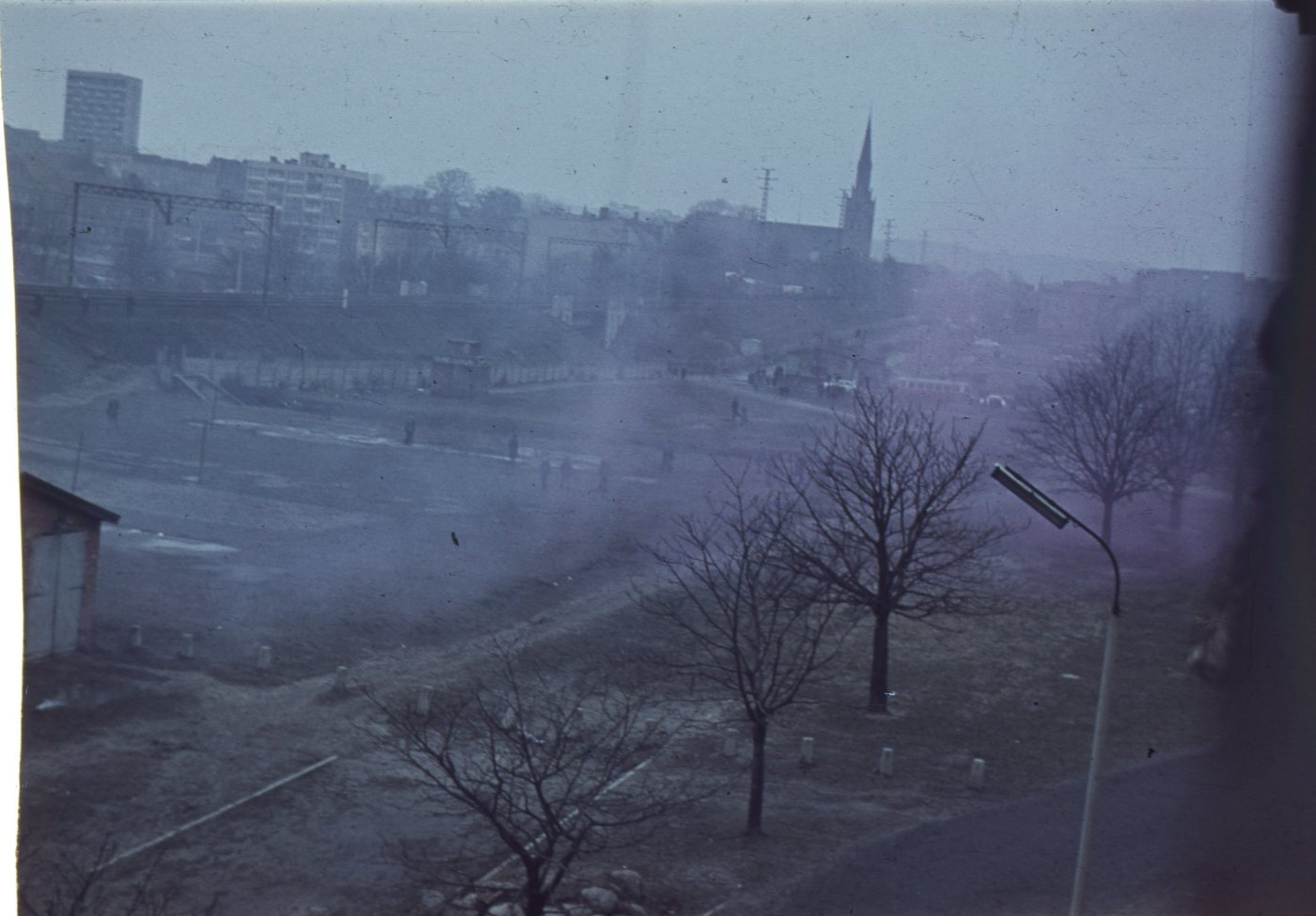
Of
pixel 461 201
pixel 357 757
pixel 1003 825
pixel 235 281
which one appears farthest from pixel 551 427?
pixel 1003 825

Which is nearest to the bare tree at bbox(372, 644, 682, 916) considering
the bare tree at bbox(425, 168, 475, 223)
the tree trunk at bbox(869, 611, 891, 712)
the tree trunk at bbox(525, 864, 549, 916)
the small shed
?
the tree trunk at bbox(525, 864, 549, 916)

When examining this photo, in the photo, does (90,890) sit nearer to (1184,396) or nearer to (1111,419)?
(1111,419)

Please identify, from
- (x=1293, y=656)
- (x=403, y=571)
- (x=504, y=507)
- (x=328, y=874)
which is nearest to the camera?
(x=328, y=874)

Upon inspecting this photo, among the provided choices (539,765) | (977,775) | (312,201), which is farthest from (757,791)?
(312,201)

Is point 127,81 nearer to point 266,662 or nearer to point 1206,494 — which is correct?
point 266,662

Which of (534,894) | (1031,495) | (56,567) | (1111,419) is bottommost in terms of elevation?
(534,894)

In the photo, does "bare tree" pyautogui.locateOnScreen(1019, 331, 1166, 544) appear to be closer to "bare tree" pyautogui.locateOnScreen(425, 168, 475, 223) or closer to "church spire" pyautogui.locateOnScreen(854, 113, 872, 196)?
"church spire" pyautogui.locateOnScreen(854, 113, 872, 196)

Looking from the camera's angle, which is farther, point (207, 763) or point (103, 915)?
point (207, 763)

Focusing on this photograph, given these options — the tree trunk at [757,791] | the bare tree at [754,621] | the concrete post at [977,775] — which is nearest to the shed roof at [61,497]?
the bare tree at [754,621]
